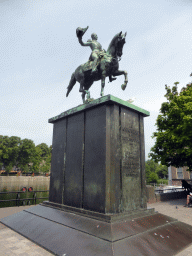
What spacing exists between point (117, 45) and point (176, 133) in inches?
451

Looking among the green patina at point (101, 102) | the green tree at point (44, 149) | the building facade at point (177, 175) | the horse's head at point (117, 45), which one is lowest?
the building facade at point (177, 175)

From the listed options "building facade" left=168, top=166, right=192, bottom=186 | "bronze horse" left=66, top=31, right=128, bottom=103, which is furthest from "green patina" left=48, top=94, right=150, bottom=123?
"building facade" left=168, top=166, right=192, bottom=186

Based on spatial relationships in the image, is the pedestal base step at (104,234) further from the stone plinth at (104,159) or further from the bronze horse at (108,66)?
the bronze horse at (108,66)

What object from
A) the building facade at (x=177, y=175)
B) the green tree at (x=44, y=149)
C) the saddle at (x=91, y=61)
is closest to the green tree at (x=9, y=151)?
the green tree at (x=44, y=149)

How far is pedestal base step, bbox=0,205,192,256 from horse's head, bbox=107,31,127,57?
220 inches

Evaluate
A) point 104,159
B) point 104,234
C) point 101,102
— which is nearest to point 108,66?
point 101,102

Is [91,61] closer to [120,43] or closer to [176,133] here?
[120,43]

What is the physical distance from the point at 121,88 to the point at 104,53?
152cm

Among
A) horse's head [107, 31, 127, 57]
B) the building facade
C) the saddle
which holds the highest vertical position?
horse's head [107, 31, 127, 57]

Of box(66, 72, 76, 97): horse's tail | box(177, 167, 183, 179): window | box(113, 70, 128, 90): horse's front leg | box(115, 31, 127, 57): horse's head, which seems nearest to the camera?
box(115, 31, 127, 57): horse's head

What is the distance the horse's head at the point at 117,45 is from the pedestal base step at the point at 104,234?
560 cm

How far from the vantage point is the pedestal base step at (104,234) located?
145 inches

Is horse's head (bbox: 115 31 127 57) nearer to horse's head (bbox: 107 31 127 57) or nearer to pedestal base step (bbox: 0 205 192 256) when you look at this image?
horse's head (bbox: 107 31 127 57)

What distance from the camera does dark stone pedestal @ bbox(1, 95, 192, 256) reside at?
3.99 meters
